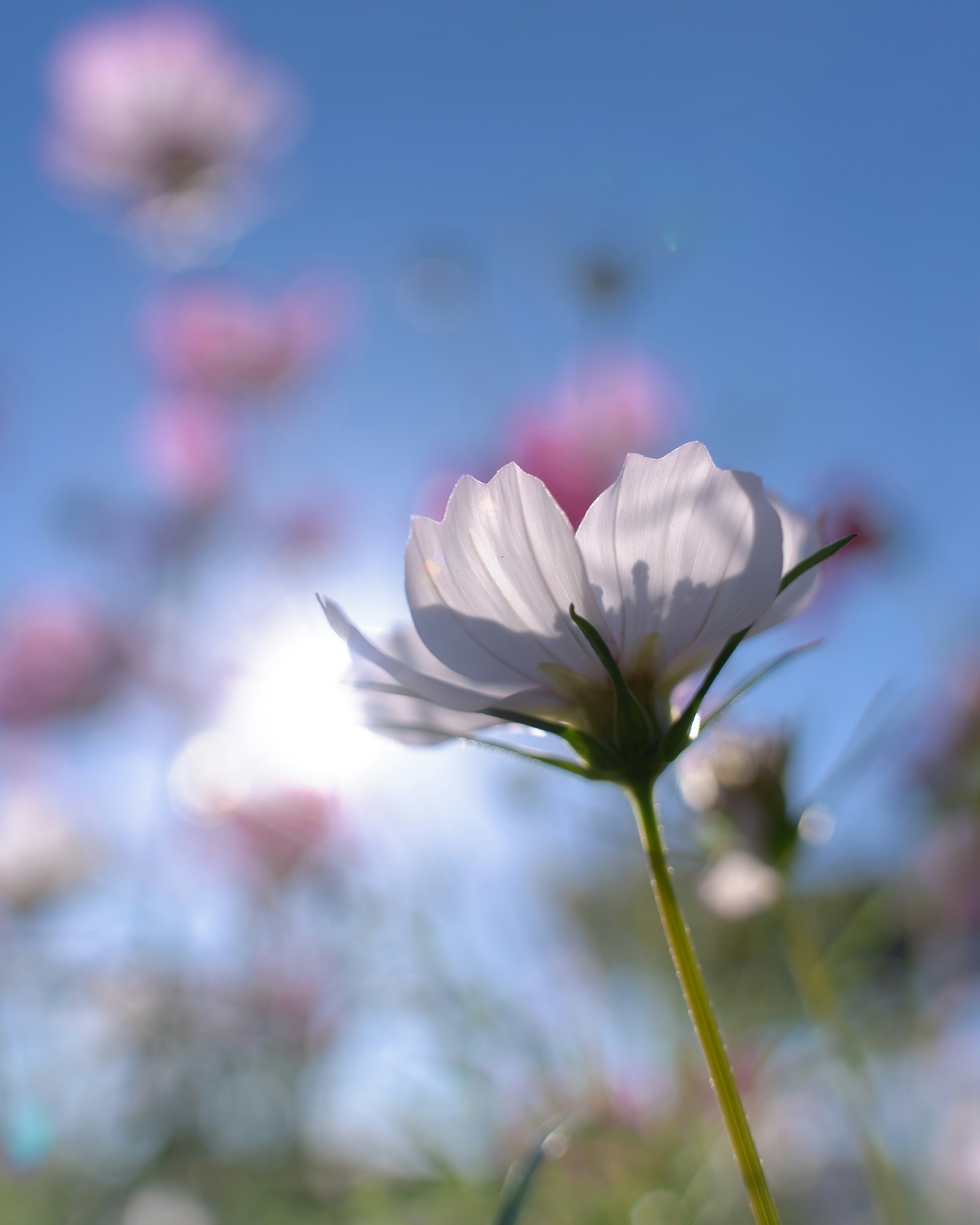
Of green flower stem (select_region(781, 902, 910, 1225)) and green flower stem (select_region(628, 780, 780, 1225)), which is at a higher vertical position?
green flower stem (select_region(628, 780, 780, 1225))

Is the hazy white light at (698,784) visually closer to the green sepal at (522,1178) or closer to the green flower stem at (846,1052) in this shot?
the green flower stem at (846,1052)

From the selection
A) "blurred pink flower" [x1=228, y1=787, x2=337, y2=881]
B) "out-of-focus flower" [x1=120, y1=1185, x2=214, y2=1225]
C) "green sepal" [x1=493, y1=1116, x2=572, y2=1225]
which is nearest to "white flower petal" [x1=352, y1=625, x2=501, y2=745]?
"green sepal" [x1=493, y1=1116, x2=572, y2=1225]

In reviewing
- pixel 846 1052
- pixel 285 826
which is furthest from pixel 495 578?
pixel 285 826

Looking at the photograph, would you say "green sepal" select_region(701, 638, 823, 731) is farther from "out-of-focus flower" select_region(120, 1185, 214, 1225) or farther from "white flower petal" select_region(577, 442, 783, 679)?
"out-of-focus flower" select_region(120, 1185, 214, 1225)

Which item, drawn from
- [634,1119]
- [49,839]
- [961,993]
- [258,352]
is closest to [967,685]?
[961,993]

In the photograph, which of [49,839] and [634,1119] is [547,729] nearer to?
[634,1119]

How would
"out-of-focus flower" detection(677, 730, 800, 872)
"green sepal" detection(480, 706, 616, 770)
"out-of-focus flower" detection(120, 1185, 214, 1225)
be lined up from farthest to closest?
"out-of-focus flower" detection(120, 1185, 214, 1225)
"out-of-focus flower" detection(677, 730, 800, 872)
"green sepal" detection(480, 706, 616, 770)

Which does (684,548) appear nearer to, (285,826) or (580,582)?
(580,582)
